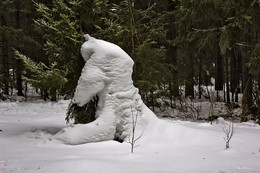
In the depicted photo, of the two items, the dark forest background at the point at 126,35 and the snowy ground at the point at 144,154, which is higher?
the dark forest background at the point at 126,35

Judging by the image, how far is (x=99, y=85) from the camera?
16.6ft

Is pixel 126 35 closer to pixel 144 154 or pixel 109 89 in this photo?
pixel 109 89

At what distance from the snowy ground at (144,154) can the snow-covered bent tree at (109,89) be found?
0.40 meters

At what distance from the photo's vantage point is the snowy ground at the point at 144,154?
130 inches

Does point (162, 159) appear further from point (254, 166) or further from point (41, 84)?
point (41, 84)

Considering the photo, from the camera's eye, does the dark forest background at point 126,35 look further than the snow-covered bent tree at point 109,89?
Yes

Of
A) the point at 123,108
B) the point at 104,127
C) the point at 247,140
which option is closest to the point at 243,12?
the point at 247,140

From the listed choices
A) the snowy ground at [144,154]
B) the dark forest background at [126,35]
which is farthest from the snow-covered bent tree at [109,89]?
the dark forest background at [126,35]

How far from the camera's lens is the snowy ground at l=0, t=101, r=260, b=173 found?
3311 millimetres

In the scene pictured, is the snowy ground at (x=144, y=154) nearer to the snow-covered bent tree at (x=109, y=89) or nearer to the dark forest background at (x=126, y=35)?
the snow-covered bent tree at (x=109, y=89)

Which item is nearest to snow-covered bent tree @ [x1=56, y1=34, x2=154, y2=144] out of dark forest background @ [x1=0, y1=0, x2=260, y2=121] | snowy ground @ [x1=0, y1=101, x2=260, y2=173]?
snowy ground @ [x1=0, y1=101, x2=260, y2=173]

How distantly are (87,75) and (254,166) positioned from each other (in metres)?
3.55

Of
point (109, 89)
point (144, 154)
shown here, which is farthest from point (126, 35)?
point (144, 154)

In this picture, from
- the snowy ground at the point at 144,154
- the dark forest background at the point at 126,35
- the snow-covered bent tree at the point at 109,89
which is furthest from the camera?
the dark forest background at the point at 126,35
